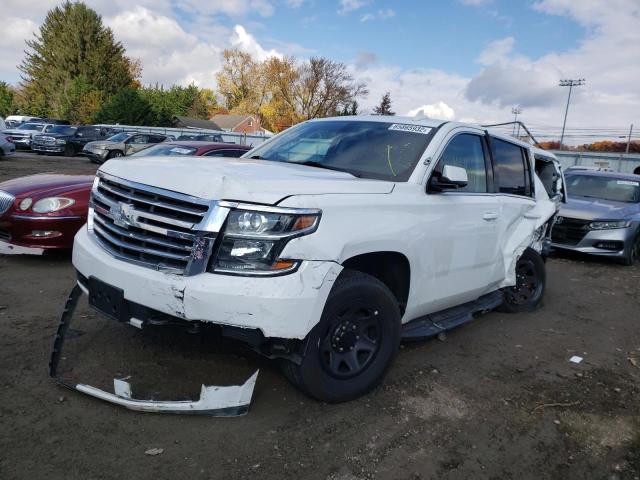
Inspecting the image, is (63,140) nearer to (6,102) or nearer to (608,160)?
(608,160)

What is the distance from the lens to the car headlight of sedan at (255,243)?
258 centimetres

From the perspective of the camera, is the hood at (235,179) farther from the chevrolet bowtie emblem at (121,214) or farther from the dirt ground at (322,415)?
the dirt ground at (322,415)

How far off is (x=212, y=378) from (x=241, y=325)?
0.95 meters

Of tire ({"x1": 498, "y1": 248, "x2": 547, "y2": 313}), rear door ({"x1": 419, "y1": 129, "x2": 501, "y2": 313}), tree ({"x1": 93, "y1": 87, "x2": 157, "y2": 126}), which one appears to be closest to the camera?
rear door ({"x1": 419, "y1": 129, "x2": 501, "y2": 313})

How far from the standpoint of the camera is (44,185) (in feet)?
18.8

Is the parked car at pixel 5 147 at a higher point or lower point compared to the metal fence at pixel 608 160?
lower

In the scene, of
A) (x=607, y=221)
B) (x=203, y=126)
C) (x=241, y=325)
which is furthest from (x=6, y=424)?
(x=203, y=126)

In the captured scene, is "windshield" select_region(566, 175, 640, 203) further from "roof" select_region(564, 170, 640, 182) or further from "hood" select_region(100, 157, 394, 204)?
"hood" select_region(100, 157, 394, 204)

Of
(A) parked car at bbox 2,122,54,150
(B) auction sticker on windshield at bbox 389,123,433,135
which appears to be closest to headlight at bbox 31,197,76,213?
(B) auction sticker on windshield at bbox 389,123,433,135

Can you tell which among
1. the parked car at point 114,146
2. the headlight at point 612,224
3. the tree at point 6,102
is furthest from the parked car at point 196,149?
the tree at point 6,102

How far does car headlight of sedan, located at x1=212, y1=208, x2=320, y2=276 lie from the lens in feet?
8.45

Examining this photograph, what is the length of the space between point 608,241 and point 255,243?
7752 mm

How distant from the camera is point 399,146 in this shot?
12.1 feet

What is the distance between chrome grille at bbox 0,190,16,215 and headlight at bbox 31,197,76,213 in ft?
0.82
